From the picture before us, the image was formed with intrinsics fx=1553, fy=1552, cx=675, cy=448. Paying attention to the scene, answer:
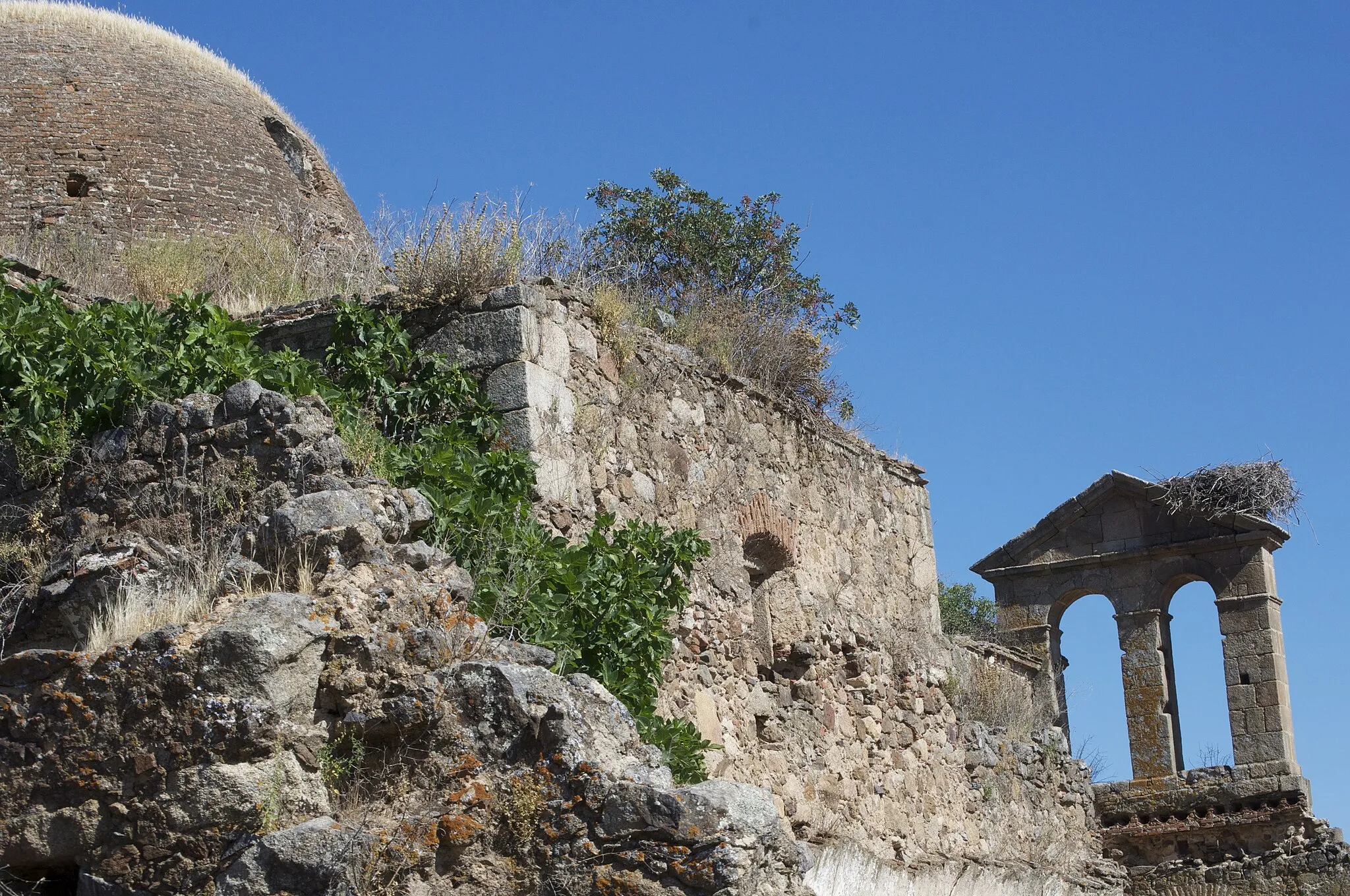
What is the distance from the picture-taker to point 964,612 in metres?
23.7

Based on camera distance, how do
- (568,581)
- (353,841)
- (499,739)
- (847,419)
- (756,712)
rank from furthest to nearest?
(847,419) → (756,712) → (568,581) → (499,739) → (353,841)

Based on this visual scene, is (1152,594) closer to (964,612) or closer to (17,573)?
(964,612)

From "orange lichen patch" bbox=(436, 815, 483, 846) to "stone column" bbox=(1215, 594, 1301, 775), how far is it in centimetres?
1235

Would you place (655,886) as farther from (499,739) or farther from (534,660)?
(534,660)

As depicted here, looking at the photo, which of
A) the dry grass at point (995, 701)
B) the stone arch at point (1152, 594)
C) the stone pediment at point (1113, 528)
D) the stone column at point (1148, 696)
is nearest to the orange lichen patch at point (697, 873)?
the dry grass at point (995, 701)

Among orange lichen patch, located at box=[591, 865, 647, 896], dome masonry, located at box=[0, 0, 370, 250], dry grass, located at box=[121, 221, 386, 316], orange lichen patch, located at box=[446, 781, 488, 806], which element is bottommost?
orange lichen patch, located at box=[591, 865, 647, 896]

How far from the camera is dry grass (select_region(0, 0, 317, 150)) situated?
14.0 metres

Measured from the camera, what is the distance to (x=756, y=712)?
9133 millimetres

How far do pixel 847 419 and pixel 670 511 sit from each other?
314cm

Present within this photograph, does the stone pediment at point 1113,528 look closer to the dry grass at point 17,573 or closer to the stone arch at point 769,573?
the stone arch at point 769,573

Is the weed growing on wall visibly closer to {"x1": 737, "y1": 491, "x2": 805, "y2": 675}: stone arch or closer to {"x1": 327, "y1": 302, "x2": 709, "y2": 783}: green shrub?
{"x1": 327, "y1": 302, "x2": 709, "y2": 783}: green shrub

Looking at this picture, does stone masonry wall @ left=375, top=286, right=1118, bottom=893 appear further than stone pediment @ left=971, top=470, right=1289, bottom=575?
No

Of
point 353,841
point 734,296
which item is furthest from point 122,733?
point 734,296

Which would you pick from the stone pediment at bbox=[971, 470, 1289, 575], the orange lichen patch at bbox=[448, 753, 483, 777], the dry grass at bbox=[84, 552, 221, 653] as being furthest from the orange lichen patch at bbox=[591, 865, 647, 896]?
the stone pediment at bbox=[971, 470, 1289, 575]
